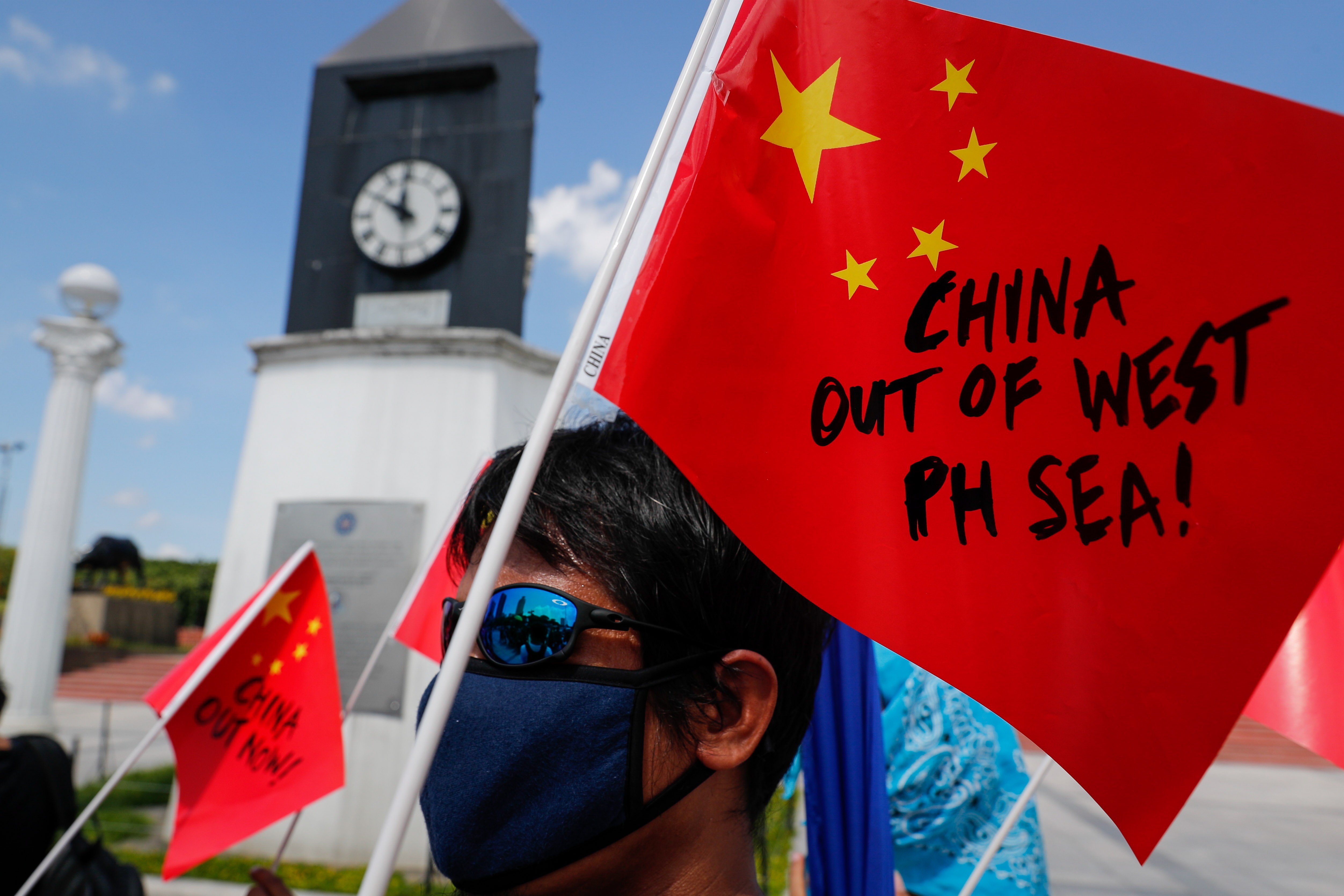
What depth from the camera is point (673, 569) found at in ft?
3.88

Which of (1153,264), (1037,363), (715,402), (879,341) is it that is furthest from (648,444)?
(1153,264)

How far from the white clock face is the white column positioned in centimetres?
320

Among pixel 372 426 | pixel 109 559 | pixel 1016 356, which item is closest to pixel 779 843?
pixel 372 426

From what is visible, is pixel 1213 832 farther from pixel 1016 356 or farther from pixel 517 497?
pixel 517 497

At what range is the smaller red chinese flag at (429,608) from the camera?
8.89ft

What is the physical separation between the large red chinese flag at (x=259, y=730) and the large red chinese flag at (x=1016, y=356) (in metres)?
1.90

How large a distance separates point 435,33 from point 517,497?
7.72 meters

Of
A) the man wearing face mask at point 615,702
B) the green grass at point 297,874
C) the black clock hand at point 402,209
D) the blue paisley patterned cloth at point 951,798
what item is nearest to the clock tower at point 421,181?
the black clock hand at point 402,209

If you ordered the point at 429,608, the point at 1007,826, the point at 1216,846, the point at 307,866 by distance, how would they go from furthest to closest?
the point at 1216,846 → the point at 307,866 → the point at 429,608 → the point at 1007,826

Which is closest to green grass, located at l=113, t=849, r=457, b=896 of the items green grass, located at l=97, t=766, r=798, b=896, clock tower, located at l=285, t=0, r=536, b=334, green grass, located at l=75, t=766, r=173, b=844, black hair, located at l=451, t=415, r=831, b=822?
green grass, located at l=97, t=766, r=798, b=896

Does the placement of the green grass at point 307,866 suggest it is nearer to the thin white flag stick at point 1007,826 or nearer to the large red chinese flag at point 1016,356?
the thin white flag stick at point 1007,826

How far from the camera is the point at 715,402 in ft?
3.54

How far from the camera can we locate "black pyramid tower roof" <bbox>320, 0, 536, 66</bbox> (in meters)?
7.20

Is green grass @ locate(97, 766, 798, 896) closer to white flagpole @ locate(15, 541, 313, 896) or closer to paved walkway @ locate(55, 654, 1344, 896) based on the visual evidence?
paved walkway @ locate(55, 654, 1344, 896)
